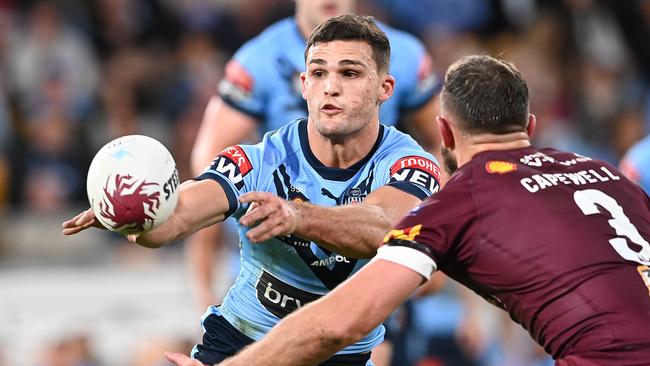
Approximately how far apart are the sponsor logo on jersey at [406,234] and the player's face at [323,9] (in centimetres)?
316

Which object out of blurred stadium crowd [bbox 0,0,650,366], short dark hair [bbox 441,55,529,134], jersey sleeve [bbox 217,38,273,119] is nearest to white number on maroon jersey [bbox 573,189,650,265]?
short dark hair [bbox 441,55,529,134]

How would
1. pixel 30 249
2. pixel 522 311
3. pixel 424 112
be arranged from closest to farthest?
pixel 522 311
pixel 424 112
pixel 30 249

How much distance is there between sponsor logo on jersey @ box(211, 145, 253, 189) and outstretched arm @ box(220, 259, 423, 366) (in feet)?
3.96

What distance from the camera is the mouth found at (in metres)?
5.95

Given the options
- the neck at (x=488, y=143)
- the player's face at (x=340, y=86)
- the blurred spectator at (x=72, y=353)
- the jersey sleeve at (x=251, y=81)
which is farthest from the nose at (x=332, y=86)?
the blurred spectator at (x=72, y=353)

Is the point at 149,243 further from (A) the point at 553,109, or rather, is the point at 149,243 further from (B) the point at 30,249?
(A) the point at 553,109

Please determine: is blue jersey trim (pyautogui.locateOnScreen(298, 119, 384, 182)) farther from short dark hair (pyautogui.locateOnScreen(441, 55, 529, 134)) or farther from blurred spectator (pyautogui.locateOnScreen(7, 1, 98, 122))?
blurred spectator (pyautogui.locateOnScreen(7, 1, 98, 122))

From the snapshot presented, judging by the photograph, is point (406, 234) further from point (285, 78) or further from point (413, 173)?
point (285, 78)

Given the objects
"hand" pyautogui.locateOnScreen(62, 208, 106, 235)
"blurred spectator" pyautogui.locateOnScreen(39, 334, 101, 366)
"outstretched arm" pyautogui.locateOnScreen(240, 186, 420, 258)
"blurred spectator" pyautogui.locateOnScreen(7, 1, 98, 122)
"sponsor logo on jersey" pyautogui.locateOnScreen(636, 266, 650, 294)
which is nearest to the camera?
"sponsor logo on jersey" pyautogui.locateOnScreen(636, 266, 650, 294)

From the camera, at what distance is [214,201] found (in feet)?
18.8

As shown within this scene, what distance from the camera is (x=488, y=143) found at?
519cm

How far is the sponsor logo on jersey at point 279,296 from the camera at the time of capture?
6113 mm

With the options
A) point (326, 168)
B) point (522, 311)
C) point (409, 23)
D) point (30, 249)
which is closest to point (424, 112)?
point (326, 168)

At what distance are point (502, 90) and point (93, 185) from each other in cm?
170
